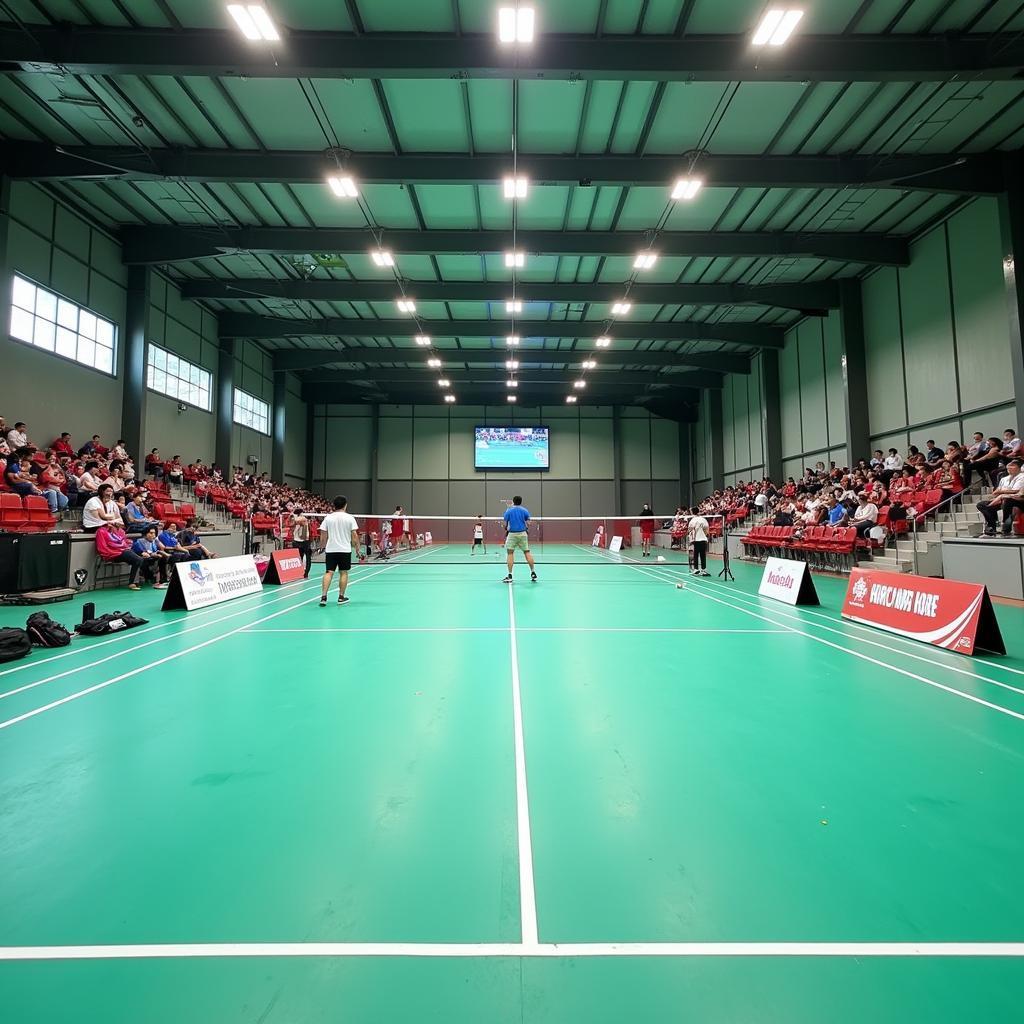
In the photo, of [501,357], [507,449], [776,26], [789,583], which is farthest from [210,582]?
[507,449]

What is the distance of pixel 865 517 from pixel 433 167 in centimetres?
1409

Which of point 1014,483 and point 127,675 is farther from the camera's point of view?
point 1014,483

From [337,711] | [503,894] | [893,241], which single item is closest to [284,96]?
[337,711]

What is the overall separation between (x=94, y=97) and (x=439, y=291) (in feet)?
35.9

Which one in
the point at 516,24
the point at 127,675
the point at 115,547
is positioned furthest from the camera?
the point at 115,547

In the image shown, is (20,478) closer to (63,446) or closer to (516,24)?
(63,446)

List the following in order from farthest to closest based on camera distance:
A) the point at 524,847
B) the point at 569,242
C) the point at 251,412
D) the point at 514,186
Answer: the point at 251,412
the point at 569,242
the point at 514,186
the point at 524,847

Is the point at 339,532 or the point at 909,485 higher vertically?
the point at 909,485

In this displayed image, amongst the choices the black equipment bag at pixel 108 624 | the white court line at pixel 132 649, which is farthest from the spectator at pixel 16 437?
the black equipment bag at pixel 108 624

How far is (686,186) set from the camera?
43.1ft

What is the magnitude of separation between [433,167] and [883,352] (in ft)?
51.3

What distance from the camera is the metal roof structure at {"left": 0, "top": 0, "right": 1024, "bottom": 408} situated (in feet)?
31.9

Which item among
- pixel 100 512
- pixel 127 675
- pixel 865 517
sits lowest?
pixel 127 675

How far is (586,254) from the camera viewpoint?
663 inches
